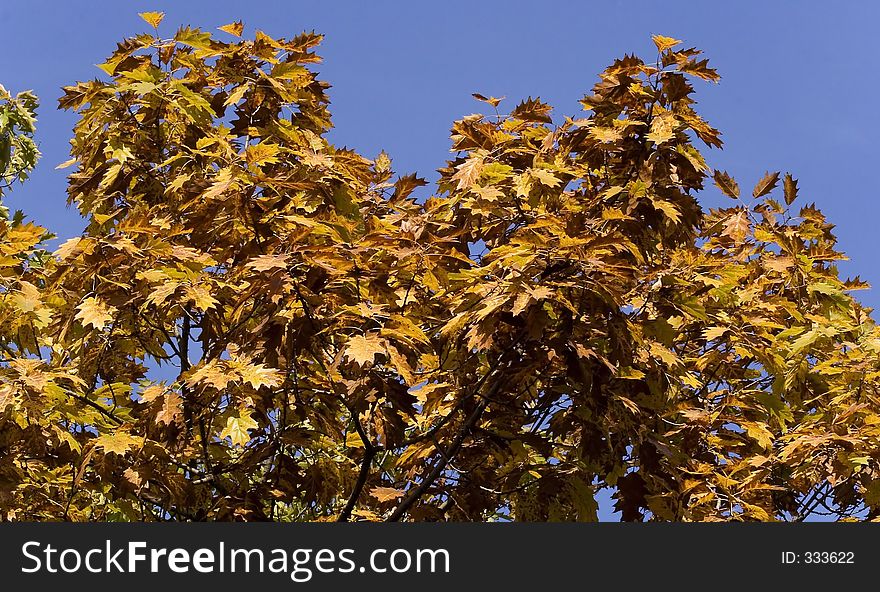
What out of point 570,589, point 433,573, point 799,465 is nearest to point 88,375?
point 433,573

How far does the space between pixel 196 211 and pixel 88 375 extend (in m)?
1.83

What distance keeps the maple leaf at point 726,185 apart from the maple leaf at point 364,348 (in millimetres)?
5113

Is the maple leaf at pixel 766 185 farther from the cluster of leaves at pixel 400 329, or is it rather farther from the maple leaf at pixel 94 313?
the maple leaf at pixel 94 313

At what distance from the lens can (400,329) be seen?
7070 mm

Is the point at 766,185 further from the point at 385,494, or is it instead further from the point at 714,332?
the point at 385,494

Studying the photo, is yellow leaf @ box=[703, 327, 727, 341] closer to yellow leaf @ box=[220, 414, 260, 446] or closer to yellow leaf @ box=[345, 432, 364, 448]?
yellow leaf @ box=[345, 432, 364, 448]

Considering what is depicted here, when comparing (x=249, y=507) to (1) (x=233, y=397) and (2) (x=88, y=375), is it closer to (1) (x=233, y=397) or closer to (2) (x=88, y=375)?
(1) (x=233, y=397)

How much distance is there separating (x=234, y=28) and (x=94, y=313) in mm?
3635

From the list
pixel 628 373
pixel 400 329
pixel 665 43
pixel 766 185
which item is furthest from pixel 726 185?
pixel 400 329

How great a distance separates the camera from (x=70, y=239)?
25.8 ft

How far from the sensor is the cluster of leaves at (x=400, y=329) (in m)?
7.31

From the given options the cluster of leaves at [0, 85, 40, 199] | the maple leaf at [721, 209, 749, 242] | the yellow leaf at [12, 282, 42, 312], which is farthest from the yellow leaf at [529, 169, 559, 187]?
the cluster of leaves at [0, 85, 40, 199]

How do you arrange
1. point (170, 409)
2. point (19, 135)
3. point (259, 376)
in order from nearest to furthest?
point (259, 376), point (170, 409), point (19, 135)

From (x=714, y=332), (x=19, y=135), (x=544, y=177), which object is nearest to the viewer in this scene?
(x=544, y=177)
